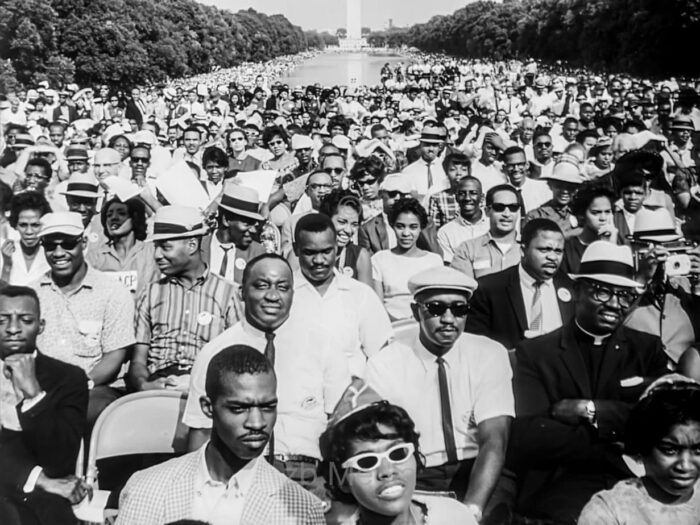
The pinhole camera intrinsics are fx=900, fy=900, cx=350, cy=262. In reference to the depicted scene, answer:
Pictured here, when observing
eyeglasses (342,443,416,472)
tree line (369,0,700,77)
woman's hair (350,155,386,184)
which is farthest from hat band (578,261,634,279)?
tree line (369,0,700,77)

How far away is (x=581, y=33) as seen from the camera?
153 ft

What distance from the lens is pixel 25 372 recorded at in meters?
4.26

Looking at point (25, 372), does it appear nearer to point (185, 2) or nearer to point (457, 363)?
point (457, 363)

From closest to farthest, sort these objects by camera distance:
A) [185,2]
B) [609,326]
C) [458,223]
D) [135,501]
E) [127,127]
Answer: [135,501] < [609,326] < [458,223] < [127,127] < [185,2]

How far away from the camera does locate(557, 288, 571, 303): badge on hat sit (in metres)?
5.62

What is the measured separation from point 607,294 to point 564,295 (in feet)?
3.43

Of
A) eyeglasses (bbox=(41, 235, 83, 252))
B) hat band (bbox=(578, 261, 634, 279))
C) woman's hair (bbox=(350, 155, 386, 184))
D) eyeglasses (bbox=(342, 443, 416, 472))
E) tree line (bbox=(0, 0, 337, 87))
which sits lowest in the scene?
eyeglasses (bbox=(342, 443, 416, 472))

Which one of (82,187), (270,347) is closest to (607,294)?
(270,347)

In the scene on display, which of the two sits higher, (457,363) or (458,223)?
(458,223)

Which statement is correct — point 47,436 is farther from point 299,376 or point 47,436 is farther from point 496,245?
point 496,245

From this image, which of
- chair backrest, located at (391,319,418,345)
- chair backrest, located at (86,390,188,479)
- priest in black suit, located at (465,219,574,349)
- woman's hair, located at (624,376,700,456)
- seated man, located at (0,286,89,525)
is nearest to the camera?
woman's hair, located at (624,376,700,456)

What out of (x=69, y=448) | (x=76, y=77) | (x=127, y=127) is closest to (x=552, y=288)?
(x=69, y=448)

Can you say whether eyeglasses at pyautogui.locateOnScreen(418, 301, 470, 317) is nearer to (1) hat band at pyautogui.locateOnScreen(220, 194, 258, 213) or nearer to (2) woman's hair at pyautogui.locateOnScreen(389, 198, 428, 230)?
(2) woman's hair at pyautogui.locateOnScreen(389, 198, 428, 230)

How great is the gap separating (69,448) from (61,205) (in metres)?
3.81
